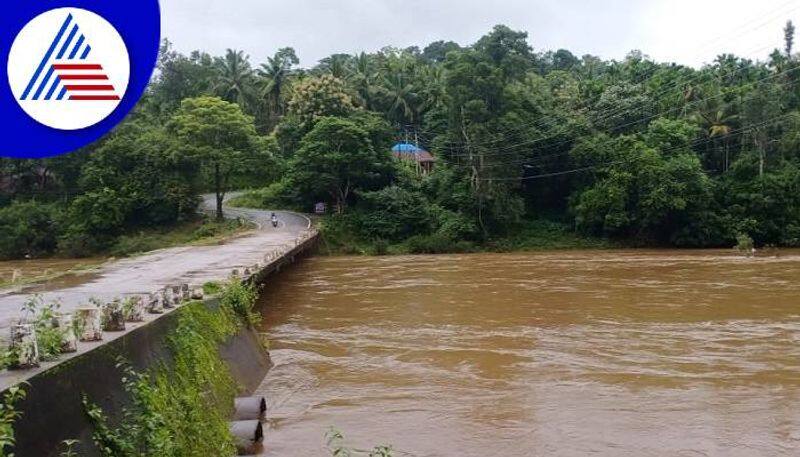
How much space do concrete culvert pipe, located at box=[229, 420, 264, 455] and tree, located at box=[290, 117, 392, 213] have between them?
3460cm

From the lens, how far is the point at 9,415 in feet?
15.8

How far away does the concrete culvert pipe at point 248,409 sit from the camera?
10052mm

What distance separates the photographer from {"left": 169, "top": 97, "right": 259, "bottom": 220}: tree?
40.4 meters

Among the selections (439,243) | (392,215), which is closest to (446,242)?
(439,243)

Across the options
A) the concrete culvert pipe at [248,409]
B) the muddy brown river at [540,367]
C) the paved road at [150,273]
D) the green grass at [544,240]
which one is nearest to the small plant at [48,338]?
the paved road at [150,273]

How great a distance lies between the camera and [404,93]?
56.7 metres

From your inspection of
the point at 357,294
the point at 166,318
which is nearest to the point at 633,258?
the point at 357,294

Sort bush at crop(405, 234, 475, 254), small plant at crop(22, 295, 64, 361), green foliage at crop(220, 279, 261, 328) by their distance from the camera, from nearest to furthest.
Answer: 1. small plant at crop(22, 295, 64, 361)
2. green foliage at crop(220, 279, 261, 328)
3. bush at crop(405, 234, 475, 254)

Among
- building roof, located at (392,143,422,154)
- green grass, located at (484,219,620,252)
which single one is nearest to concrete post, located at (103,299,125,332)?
green grass, located at (484,219,620,252)

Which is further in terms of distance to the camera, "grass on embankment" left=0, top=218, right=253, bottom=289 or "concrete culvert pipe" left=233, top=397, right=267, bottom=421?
"grass on embankment" left=0, top=218, right=253, bottom=289

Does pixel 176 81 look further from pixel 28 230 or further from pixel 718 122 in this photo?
pixel 718 122

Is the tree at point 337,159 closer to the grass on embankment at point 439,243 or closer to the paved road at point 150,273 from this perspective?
the grass on embankment at point 439,243

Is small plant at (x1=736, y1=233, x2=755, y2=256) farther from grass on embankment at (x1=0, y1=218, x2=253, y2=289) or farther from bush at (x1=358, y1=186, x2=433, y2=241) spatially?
grass on embankment at (x1=0, y1=218, x2=253, y2=289)

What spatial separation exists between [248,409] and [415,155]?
1855 inches
